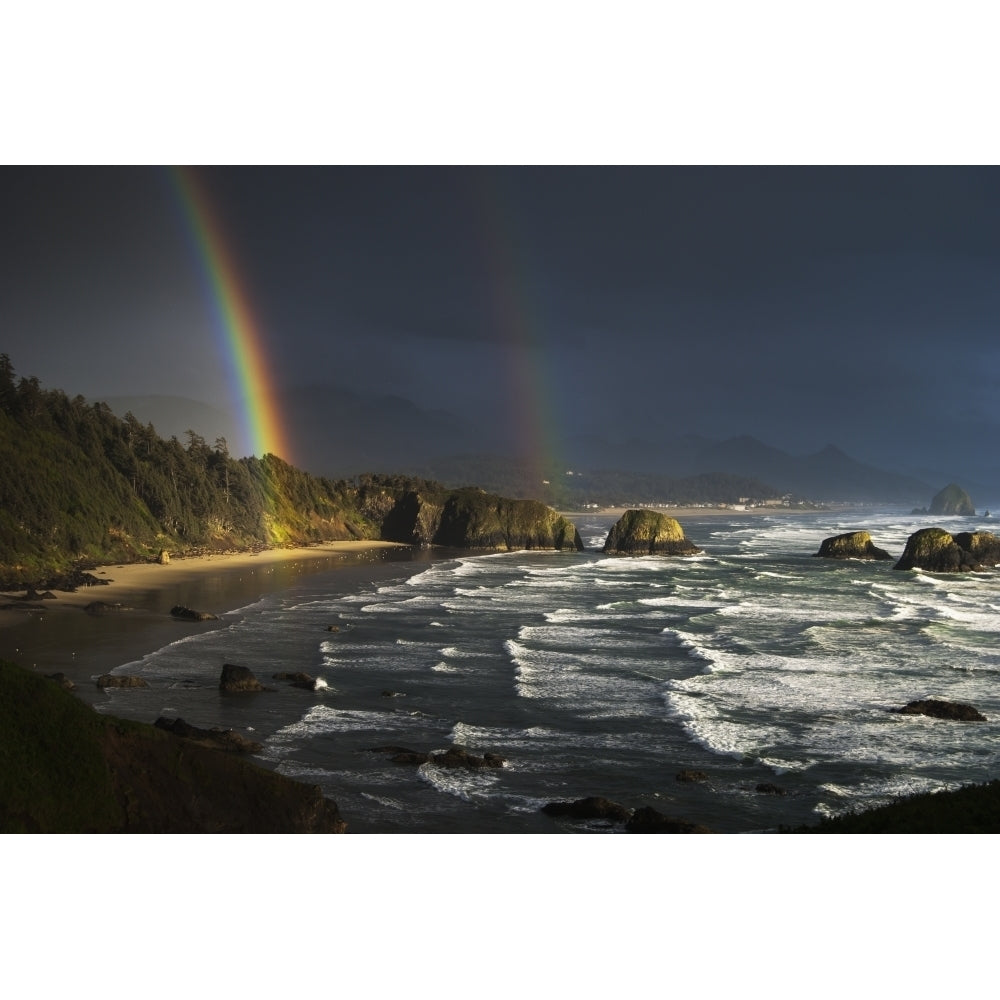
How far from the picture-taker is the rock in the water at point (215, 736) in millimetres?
23406

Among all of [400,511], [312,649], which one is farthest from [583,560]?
[312,649]

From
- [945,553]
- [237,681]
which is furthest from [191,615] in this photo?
[945,553]

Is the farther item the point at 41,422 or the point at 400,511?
the point at 400,511

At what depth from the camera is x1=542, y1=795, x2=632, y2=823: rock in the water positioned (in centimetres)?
2005

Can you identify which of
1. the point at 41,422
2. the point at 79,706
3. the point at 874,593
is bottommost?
the point at 874,593

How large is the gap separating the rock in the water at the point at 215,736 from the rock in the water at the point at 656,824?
9349 millimetres

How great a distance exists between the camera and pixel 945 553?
81062 mm

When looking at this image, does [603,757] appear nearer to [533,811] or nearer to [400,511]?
[533,811]

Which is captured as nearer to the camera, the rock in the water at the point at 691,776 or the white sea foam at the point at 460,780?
the white sea foam at the point at 460,780

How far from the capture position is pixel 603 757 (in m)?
24.8

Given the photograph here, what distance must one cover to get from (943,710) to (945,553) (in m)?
56.1

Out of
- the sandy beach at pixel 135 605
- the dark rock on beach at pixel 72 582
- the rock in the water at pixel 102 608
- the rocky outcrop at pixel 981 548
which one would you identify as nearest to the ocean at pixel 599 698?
the sandy beach at pixel 135 605

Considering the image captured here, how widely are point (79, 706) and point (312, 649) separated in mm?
24297

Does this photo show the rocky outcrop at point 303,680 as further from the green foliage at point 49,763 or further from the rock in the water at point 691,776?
the green foliage at point 49,763
